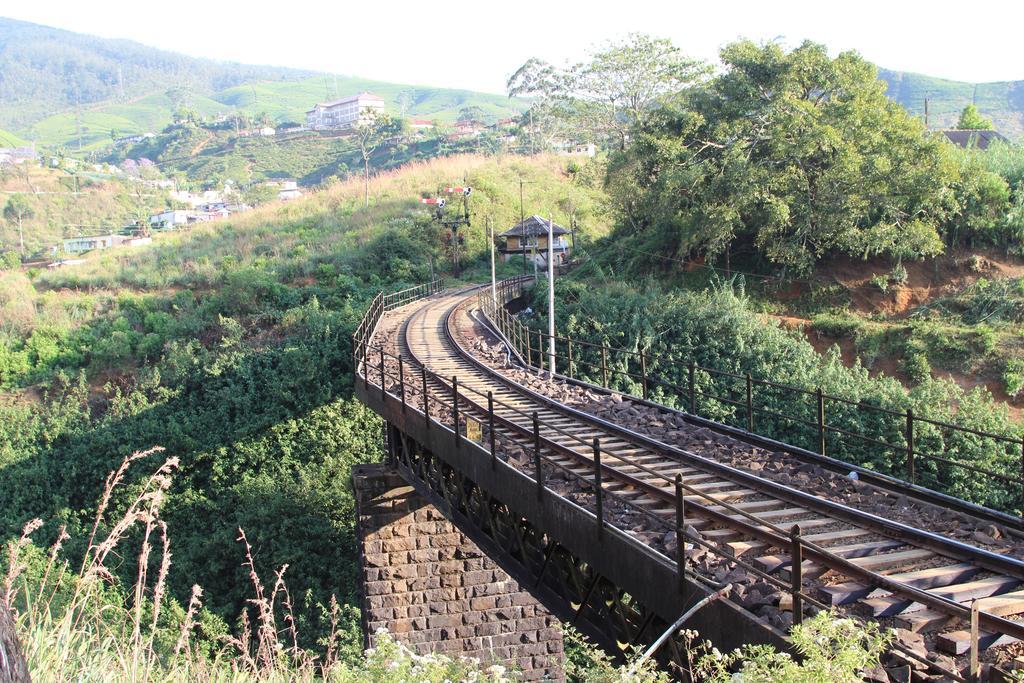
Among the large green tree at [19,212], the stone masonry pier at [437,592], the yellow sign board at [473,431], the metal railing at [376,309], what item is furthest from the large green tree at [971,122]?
the large green tree at [19,212]

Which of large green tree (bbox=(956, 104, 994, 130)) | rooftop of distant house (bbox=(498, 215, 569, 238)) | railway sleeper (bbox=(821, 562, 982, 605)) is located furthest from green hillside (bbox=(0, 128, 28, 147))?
railway sleeper (bbox=(821, 562, 982, 605))

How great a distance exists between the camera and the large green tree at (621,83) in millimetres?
52409

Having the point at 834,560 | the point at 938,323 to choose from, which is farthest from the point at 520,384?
the point at 938,323

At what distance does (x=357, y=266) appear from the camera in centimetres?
4303

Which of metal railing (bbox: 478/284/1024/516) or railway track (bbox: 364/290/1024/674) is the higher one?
railway track (bbox: 364/290/1024/674)

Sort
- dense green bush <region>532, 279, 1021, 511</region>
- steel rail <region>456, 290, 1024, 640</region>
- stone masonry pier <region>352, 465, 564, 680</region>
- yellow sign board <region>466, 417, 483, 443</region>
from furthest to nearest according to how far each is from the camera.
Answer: dense green bush <region>532, 279, 1021, 511</region> < stone masonry pier <region>352, 465, 564, 680</region> < yellow sign board <region>466, 417, 483, 443</region> < steel rail <region>456, 290, 1024, 640</region>

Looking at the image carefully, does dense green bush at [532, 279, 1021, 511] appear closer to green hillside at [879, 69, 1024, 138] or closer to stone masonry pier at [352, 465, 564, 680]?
stone masonry pier at [352, 465, 564, 680]

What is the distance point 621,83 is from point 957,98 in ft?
364

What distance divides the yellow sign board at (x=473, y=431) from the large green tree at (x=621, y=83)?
3686cm

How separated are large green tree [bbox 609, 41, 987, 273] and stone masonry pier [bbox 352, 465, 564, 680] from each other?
646 inches

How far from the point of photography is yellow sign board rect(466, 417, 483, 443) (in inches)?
458

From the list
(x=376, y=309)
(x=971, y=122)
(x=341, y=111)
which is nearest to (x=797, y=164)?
(x=376, y=309)

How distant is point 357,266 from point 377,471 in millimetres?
27198

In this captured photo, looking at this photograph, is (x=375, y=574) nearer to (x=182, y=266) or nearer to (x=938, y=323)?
(x=938, y=323)
